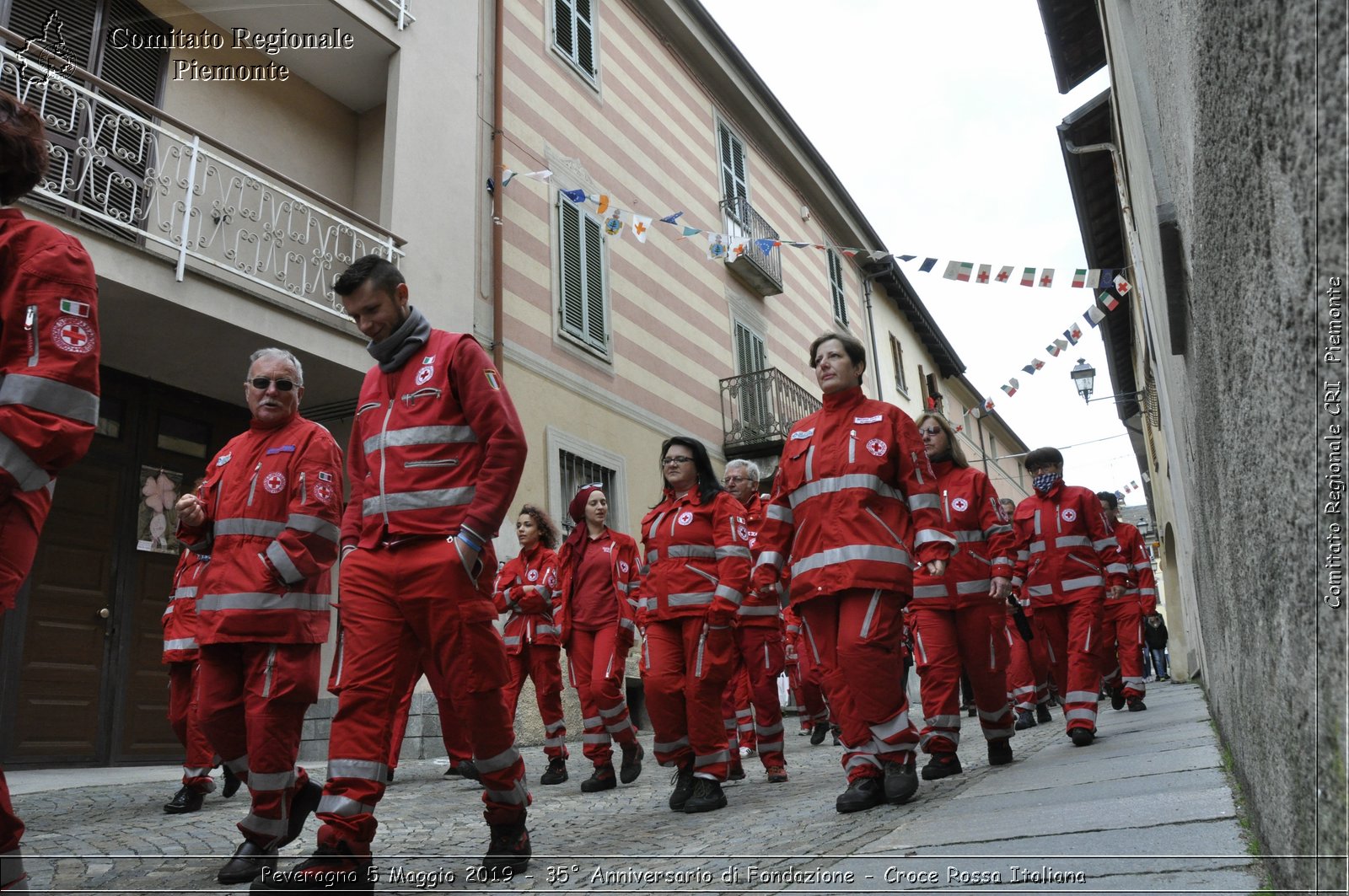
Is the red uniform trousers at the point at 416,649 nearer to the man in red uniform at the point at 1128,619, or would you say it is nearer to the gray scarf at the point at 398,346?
the gray scarf at the point at 398,346

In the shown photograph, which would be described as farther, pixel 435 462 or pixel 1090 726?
pixel 1090 726

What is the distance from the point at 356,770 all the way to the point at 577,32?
49.4ft

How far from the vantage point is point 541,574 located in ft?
27.6

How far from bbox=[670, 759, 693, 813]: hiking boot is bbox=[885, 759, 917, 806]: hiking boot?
1.20 metres

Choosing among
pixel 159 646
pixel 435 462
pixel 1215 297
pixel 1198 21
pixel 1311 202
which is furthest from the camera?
pixel 159 646

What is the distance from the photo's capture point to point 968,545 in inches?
263

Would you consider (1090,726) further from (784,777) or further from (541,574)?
(541,574)

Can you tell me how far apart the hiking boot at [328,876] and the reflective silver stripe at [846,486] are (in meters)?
2.69

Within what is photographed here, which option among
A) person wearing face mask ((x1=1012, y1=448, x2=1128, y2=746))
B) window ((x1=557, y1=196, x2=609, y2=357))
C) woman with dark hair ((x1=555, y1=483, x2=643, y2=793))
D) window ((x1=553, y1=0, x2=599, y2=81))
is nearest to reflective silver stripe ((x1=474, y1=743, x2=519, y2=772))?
woman with dark hair ((x1=555, y1=483, x2=643, y2=793))

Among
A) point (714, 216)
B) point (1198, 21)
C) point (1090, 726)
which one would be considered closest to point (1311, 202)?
point (1198, 21)

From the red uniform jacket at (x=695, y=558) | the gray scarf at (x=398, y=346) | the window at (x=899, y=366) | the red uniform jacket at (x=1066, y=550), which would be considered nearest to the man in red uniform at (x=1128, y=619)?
the red uniform jacket at (x=1066, y=550)

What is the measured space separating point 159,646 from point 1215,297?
989cm

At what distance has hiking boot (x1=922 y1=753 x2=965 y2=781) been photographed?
5.65 meters

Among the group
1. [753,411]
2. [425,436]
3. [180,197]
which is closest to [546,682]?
[425,436]
